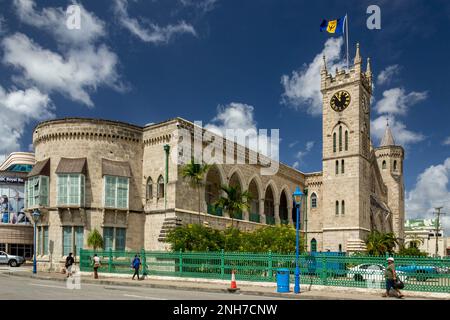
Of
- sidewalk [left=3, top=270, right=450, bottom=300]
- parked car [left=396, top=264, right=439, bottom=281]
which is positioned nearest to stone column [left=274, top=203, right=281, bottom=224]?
sidewalk [left=3, top=270, right=450, bottom=300]

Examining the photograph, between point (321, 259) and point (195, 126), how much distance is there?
55.0 feet

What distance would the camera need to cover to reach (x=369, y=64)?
4750 centimetres

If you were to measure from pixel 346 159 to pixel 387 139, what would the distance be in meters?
20.0

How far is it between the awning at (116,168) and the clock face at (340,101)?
21.5 meters

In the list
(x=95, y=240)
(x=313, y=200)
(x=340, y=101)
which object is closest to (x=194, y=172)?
(x=95, y=240)

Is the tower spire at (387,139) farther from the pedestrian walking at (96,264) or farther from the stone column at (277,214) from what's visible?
the pedestrian walking at (96,264)

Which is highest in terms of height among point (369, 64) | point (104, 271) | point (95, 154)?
point (369, 64)

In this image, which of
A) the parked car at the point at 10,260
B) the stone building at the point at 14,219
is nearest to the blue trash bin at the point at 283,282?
the parked car at the point at 10,260

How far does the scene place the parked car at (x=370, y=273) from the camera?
17.4m

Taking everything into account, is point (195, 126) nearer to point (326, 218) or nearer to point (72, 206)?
point (72, 206)

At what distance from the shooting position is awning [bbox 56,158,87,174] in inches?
1195

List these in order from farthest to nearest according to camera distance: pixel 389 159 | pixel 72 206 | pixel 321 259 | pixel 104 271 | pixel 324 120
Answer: pixel 389 159 → pixel 324 120 → pixel 72 206 → pixel 104 271 → pixel 321 259
